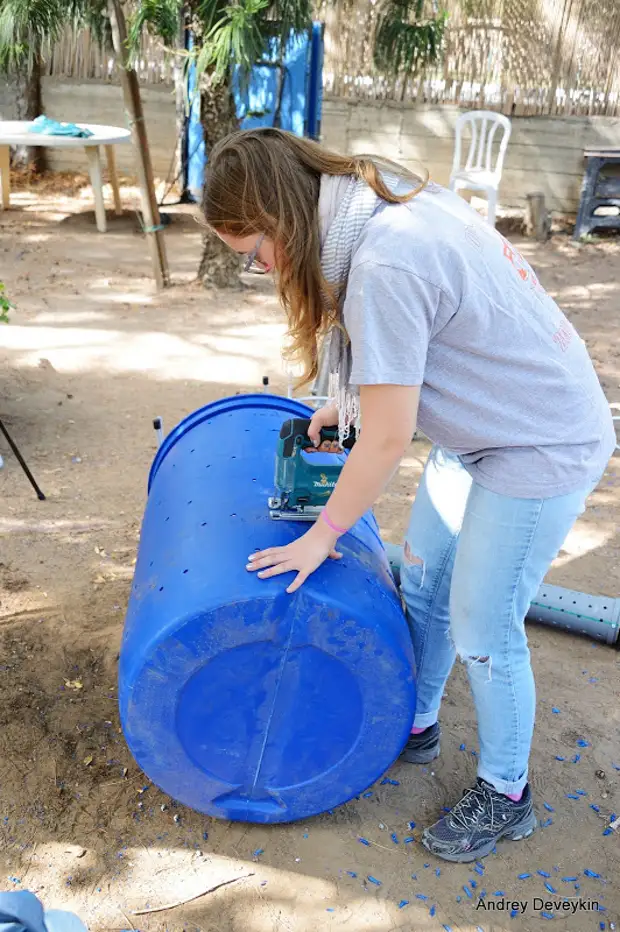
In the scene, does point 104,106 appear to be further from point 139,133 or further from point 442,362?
point 442,362

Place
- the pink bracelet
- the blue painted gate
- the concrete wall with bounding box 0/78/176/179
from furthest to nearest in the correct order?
the concrete wall with bounding box 0/78/176/179 < the blue painted gate < the pink bracelet

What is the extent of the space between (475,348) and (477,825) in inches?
49.7

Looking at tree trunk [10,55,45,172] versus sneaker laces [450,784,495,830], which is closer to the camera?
sneaker laces [450,784,495,830]

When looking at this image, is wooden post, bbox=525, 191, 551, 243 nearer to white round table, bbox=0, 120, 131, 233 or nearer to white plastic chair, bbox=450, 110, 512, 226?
white plastic chair, bbox=450, 110, 512, 226

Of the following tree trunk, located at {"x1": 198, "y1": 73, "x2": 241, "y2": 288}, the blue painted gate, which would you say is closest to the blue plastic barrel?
tree trunk, located at {"x1": 198, "y1": 73, "x2": 241, "y2": 288}

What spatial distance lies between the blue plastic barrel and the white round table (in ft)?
19.7

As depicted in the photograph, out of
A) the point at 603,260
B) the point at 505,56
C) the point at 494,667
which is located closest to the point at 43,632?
the point at 494,667

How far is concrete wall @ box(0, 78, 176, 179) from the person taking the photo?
372 inches

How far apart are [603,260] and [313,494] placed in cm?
661

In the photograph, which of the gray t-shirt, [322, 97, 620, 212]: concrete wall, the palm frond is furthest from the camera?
[322, 97, 620, 212]: concrete wall

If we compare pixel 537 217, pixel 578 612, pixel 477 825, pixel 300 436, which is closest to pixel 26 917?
pixel 300 436

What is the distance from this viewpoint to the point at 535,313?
172cm

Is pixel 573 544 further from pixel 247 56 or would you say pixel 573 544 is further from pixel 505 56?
pixel 505 56

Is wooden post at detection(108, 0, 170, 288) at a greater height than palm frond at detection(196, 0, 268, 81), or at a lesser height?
lesser
